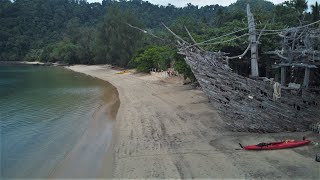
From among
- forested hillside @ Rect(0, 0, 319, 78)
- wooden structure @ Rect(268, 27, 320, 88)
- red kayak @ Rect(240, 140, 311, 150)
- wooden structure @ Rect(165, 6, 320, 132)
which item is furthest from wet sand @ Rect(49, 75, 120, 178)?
wooden structure @ Rect(268, 27, 320, 88)

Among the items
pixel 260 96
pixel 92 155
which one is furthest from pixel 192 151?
pixel 92 155

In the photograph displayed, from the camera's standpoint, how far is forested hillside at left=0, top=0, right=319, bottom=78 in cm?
2795

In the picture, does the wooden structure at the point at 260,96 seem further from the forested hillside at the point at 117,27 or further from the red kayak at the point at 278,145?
the forested hillside at the point at 117,27

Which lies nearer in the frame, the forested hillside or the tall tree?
the forested hillside

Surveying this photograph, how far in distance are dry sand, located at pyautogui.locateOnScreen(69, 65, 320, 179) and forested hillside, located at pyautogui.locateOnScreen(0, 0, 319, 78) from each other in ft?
16.3

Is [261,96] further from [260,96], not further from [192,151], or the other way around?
[192,151]

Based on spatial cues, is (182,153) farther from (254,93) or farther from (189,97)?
(189,97)

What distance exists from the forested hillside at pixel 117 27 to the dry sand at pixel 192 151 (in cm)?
498

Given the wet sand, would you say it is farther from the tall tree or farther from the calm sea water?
the tall tree

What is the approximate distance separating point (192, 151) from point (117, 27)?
50.2 metres

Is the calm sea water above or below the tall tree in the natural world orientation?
below

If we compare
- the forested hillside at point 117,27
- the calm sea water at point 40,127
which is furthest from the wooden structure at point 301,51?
the calm sea water at point 40,127

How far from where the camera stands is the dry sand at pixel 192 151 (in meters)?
11.3

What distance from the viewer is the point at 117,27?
200ft
